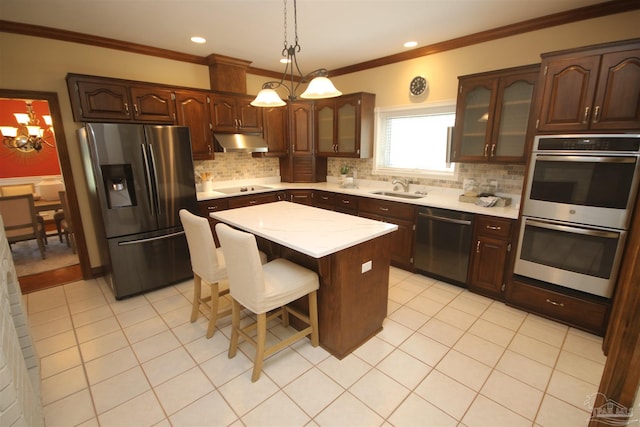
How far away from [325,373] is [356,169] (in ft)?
10.7

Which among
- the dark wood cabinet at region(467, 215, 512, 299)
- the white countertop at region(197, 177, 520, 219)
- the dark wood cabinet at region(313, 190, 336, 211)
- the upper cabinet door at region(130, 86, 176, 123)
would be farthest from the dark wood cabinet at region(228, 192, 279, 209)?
the dark wood cabinet at region(467, 215, 512, 299)

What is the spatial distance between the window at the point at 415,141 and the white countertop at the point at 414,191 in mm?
209

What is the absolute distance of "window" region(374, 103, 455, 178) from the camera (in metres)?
3.72

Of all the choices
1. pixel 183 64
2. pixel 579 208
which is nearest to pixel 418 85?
pixel 579 208

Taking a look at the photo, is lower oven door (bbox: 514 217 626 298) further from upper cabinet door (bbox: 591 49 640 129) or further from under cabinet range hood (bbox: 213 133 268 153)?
under cabinet range hood (bbox: 213 133 268 153)

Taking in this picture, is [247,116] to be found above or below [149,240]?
above

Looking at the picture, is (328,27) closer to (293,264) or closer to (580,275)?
(293,264)

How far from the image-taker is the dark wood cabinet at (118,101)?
2934mm

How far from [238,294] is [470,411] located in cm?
161

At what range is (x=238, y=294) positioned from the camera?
2.04 m

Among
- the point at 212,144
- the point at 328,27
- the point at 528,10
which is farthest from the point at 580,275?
the point at 212,144

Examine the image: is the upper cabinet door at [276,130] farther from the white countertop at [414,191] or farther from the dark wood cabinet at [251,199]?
the dark wood cabinet at [251,199]

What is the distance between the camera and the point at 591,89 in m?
2.23

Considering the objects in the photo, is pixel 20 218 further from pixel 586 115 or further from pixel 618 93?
pixel 618 93
